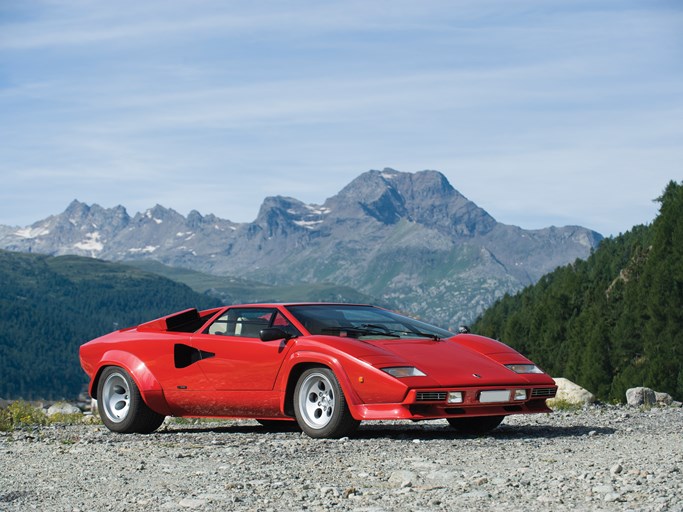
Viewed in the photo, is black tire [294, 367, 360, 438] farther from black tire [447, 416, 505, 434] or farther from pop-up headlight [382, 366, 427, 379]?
black tire [447, 416, 505, 434]

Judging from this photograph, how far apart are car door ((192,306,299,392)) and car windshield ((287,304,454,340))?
0.84 feet

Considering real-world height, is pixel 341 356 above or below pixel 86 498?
above

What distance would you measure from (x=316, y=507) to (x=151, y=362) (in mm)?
5927

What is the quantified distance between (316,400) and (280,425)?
6.72ft

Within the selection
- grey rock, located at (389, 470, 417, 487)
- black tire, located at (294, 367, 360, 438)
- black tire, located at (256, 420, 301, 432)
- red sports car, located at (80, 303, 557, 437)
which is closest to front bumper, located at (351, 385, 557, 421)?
red sports car, located at (80, 303, 557, 437)

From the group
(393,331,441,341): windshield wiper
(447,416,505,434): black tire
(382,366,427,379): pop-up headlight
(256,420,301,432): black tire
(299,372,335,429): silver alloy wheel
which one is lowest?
(256,420,301,432): black tire

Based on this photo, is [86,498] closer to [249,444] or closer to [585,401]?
[249,444]

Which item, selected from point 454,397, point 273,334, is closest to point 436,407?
point 454,397

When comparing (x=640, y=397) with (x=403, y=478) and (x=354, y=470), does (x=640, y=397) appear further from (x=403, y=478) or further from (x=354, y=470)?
(x=403, y=478)

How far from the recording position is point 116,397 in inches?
497

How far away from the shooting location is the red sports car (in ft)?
33.7

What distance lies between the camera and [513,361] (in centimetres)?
1112

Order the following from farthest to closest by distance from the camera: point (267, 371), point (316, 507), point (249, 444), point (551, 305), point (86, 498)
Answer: point (551, 305), point (267, 371), point (249, 444), point (86, 498), point (316, 507)

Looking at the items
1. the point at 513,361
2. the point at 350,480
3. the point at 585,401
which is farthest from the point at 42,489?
the point at 585,401
